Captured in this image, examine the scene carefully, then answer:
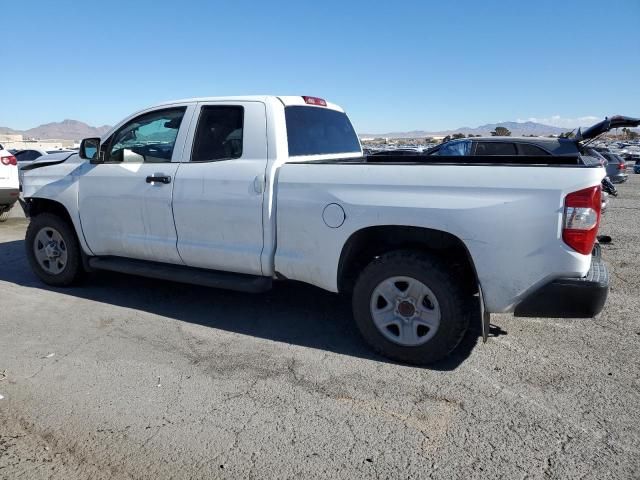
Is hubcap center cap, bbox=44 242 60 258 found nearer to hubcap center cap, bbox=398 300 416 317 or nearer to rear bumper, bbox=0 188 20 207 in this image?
hubcap center cap, bbox=398 300 416 317

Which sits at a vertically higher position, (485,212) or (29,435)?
(485,212)

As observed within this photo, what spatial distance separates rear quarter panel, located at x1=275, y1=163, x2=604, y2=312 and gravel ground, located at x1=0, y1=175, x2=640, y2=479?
68 centimetres

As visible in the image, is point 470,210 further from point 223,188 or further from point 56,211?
point 56,211

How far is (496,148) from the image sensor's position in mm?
10164

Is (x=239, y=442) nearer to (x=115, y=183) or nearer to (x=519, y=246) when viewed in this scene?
(x=519, y=246)

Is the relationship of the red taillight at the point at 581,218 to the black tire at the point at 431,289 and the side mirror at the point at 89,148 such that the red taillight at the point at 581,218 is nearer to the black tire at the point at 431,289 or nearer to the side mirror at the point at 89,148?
the black tire at the point at 431,289

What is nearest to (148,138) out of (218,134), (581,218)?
(218,134)

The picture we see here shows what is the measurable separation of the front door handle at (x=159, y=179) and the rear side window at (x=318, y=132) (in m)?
1.15

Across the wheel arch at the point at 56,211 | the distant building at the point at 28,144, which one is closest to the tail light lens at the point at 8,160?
the wheel arch at the point at 56,211

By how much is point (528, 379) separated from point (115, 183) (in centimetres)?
399

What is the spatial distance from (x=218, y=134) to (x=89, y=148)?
1631mm

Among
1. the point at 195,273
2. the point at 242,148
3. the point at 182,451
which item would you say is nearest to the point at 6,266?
the point at 195,273

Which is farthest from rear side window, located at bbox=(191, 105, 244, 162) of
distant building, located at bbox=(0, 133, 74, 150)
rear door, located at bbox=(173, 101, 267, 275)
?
distant building, located at bbox=(0, 133, 74, 150)

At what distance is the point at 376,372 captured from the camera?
3.49 metres
